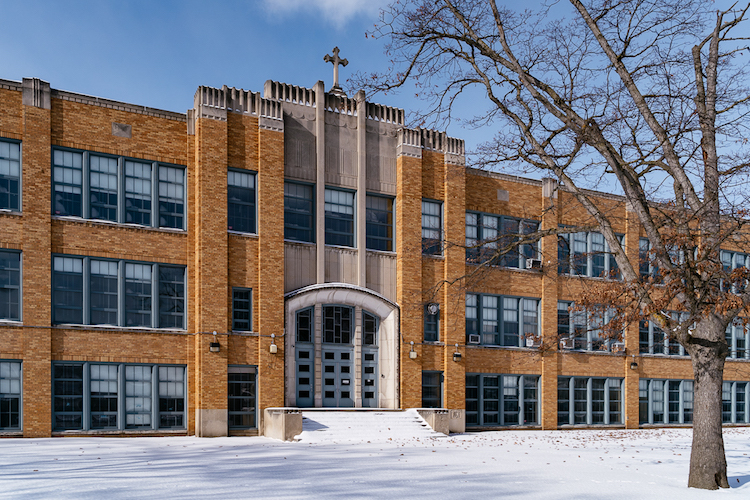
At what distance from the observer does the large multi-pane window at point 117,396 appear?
66.3 feet

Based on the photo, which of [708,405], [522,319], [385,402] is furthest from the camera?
[522,319]

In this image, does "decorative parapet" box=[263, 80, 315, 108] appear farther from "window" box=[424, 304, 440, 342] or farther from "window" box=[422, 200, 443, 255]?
"window" box=[424, 304, 440, 342]

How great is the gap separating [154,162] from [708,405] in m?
16.6

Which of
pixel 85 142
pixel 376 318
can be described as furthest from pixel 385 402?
pixel 85 142

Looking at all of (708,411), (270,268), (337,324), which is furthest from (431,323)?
(708,411)

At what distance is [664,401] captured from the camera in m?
32.2

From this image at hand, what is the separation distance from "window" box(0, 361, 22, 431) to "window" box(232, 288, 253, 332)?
20.3 feet

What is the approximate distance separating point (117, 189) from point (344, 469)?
484 inches

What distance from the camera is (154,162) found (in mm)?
22078

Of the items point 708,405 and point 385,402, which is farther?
point 385,402

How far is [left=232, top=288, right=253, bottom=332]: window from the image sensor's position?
22641 millimetres

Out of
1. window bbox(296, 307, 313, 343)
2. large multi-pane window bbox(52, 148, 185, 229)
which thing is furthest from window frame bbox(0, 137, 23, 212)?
window bbox(296, 307, 313, 343)

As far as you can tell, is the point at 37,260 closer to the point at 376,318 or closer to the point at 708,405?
the point at 376,318

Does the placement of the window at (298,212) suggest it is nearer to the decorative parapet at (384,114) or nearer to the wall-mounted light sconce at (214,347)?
the decorative parapet at (384,114)
